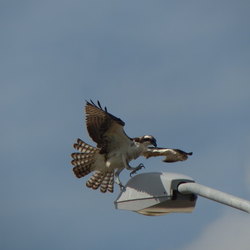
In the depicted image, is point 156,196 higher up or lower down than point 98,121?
lower down

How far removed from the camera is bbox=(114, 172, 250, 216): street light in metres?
5.62

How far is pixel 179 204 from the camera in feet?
19.0

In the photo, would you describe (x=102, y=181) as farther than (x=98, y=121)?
Yes

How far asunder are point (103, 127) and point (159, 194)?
14.9 feet

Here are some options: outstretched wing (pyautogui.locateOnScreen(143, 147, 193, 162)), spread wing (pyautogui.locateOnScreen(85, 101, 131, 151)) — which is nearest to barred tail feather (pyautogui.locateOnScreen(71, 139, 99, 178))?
spread wing (pyautogui.locateOnScreen(85, 101, 131, 151))

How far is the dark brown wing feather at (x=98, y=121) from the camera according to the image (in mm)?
9878

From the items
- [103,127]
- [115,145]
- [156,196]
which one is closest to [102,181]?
[115,145]

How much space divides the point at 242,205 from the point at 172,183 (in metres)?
1.62

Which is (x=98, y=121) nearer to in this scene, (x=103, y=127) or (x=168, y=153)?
(x=103, y=127)

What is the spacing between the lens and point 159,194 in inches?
229

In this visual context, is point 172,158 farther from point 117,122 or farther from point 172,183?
point 172,183

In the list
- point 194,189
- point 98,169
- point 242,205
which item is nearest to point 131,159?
point 98,169

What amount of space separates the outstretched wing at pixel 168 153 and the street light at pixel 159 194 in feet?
11.8

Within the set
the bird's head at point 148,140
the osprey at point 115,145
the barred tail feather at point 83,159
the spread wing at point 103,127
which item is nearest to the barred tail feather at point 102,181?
the barred tail feather at point 83,159
